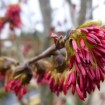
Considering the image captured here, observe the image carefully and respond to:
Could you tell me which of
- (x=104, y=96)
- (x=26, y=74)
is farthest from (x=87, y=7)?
(x=104, y=96)

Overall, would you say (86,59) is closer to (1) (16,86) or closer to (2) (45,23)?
(1) (16,86)

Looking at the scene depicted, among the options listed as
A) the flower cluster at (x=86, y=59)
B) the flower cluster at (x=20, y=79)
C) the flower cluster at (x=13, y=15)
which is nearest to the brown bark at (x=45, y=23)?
the flower cluster at (x=13, y=15)

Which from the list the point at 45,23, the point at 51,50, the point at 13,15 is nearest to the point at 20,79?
the point at 51,50

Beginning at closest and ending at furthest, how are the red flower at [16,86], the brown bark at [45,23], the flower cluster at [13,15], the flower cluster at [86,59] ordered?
the flower cluster at [86,59]
the red flower at [16,86]
the brown bark at [45,23]
the flower cluster at [13,15]

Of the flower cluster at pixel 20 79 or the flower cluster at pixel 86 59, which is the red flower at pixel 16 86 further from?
the flower cluster at pixel 86 59

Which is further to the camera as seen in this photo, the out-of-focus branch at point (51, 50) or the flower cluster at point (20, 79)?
the flower cluster at point (20, 79)
